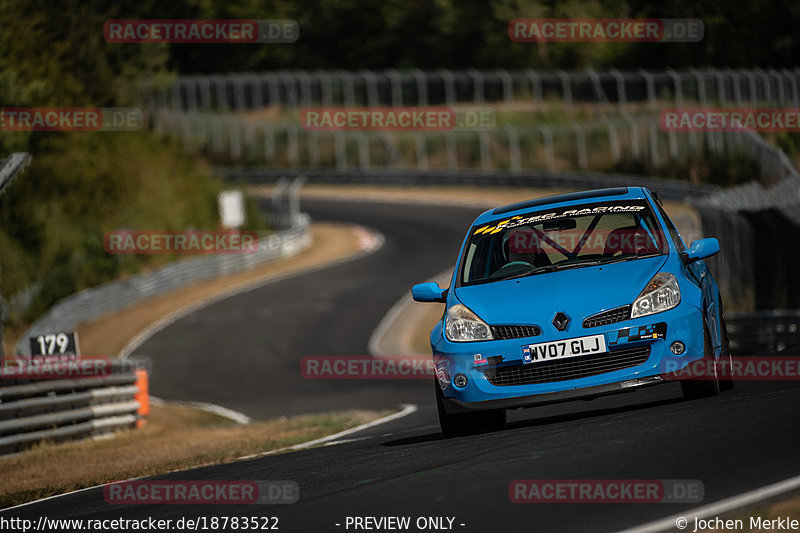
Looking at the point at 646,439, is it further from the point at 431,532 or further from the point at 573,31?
the point at 573,31

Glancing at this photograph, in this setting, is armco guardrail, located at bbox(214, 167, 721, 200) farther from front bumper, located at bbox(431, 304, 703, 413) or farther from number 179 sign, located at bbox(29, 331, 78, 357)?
front bumper, located at bbox(431, 304, 703, 413)

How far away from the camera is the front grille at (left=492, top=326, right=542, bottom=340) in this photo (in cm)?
858

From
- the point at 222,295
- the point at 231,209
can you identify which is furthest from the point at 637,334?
the point at 231,209

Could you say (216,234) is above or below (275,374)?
above

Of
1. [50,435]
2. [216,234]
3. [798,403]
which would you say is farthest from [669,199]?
[798,403]

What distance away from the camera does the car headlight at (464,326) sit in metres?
8.77

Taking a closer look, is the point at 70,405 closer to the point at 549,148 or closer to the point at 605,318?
the point at 605,318

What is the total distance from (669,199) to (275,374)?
22.5 meters

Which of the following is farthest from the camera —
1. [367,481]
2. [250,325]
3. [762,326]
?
[250,325]

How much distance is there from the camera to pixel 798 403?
8555 millimetres

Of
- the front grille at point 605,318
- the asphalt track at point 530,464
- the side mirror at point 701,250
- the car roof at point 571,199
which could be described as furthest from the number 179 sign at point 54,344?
the side mirror at point 701,250

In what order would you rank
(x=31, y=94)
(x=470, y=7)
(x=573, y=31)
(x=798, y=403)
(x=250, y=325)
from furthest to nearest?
(x=470, y=7) < (x=573, y=31) < (x=31, y=94) < (x=250, y=325) < (x=798, y=403)

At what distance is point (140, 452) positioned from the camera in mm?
13797

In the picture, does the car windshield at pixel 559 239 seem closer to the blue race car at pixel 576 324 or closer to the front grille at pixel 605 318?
the blue race car at pixel 576 324
